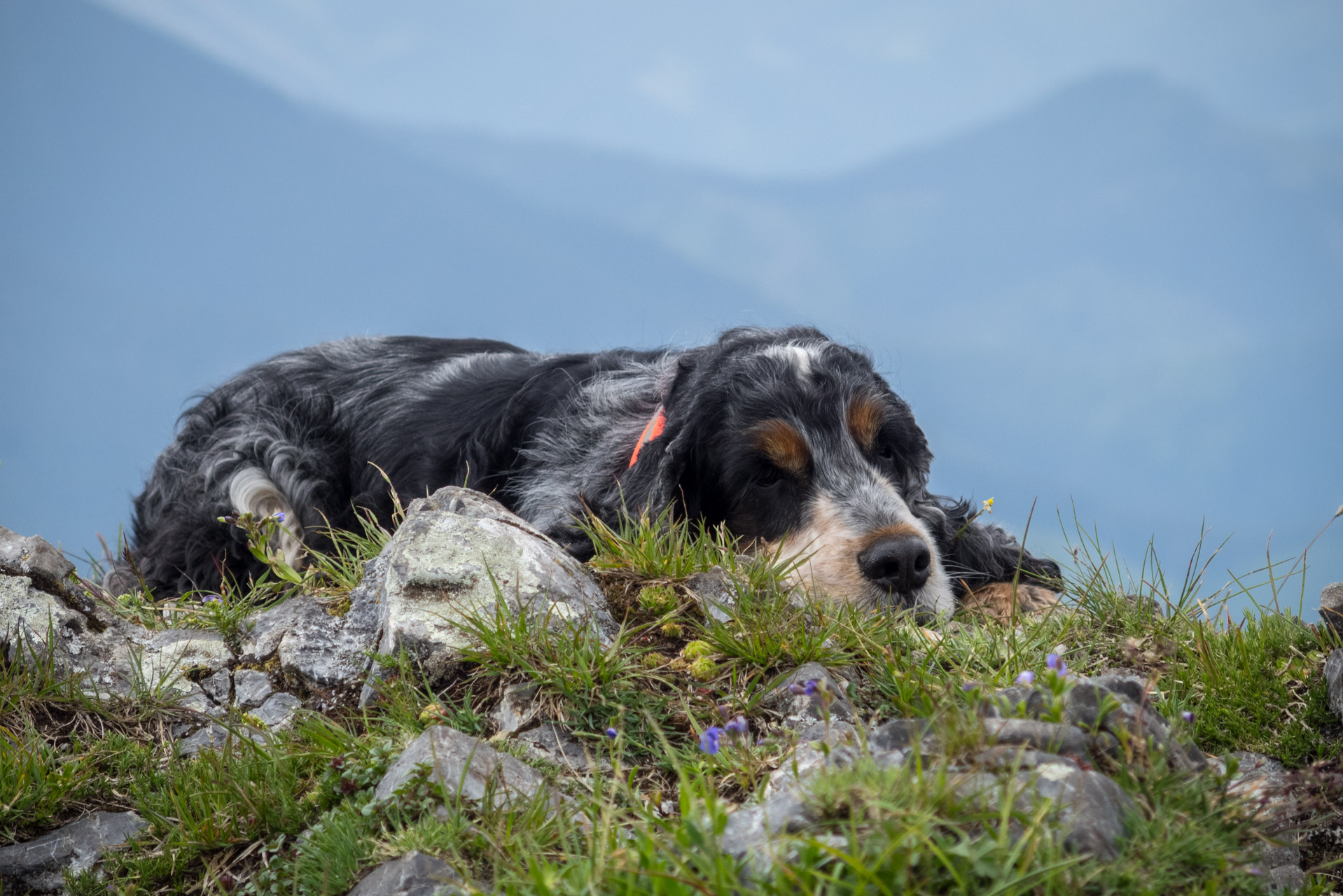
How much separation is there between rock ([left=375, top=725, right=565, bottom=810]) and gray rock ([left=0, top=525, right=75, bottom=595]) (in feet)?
6.83

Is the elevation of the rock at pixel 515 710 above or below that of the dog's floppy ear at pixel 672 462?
below

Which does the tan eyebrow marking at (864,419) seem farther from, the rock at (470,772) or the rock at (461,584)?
the rock at (470,772)

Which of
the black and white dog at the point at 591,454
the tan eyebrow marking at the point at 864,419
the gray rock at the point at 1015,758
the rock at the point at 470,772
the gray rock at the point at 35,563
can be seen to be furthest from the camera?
the tan eyebrow marking at the point at 864,419

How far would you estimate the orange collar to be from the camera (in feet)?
17.0

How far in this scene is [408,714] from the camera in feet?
9.87

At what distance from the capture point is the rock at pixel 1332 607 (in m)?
3.48

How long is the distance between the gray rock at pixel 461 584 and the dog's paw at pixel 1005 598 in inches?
75.2

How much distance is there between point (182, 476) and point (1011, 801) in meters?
6.31

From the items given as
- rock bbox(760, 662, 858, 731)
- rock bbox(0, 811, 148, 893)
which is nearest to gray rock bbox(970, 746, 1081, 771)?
rock bbox(760, 662, 858, 731)

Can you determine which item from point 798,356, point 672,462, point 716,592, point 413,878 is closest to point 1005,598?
point 798,356

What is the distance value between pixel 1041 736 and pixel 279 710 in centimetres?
249

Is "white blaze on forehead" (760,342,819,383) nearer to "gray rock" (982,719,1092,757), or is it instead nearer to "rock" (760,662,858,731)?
"rock" (760,662,858,731)

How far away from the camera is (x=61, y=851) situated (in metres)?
2.94

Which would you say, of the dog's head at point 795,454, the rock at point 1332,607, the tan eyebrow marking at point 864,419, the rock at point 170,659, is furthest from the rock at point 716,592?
the rock at point 1332,607
